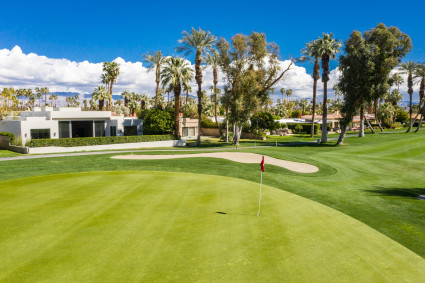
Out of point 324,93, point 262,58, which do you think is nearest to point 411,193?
point 262,58

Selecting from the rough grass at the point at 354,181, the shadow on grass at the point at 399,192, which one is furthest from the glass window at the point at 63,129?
the shadow on grass at the point at 399,192

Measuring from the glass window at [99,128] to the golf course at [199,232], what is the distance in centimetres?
3504

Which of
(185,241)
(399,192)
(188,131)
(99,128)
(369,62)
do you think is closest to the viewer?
(185,241)

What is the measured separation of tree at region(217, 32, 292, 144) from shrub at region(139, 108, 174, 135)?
12772 mm

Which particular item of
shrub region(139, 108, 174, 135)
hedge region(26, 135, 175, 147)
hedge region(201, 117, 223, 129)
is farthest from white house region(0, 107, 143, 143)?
hedge region(201, 117, 223, 129)

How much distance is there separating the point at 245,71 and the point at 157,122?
1866 cm

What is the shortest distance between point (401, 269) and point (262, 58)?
44920mm

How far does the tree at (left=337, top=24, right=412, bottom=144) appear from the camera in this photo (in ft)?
139

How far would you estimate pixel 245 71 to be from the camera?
4766 cm

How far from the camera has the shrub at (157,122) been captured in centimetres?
5356

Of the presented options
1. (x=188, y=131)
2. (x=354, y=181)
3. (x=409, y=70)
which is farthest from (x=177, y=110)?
(x=409, y=70)

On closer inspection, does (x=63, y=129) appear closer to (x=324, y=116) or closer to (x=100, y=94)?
(x=100, y=94)

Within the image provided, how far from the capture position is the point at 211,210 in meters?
10.0

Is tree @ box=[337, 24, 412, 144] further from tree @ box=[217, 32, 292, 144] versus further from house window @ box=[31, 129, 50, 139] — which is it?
house window @ box=[31, 129, 50, 139]
